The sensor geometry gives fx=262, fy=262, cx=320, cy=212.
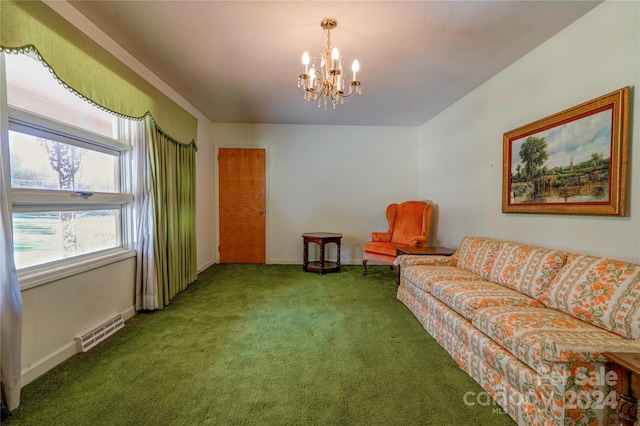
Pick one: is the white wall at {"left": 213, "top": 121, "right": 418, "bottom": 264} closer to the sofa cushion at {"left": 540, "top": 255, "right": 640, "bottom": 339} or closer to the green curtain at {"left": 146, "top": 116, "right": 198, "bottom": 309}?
the green curtain at {"left": 146, "top": 116, "right": 198, "bottom": 309}

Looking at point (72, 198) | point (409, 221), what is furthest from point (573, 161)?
point (72, 198)

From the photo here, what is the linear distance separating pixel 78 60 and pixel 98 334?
198 cm

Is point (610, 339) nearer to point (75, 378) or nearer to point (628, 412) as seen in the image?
point (628, 412)

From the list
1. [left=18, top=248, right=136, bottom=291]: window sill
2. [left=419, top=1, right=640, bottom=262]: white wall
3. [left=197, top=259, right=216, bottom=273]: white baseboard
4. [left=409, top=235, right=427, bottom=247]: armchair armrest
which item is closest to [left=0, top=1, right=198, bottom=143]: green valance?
[left=18, top=248, right=136, bottom=291]: window sill

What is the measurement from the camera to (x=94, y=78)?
1.87 meters

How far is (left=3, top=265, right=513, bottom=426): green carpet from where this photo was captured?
53.3 inches

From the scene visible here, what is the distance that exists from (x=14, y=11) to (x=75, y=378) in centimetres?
208

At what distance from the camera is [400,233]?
4.11 m

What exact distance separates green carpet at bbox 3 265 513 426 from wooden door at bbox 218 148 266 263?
73.9 inches

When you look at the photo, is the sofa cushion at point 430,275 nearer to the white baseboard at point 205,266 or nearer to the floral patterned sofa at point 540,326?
the floral patterned sofa at point 540,326

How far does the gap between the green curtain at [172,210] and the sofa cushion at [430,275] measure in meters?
2.54

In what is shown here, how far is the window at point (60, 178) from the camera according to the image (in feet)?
5.22

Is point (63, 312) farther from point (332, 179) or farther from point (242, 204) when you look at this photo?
point (332, 179)

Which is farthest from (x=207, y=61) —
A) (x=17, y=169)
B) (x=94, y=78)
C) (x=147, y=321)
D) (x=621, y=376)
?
(x=621, y=376)
